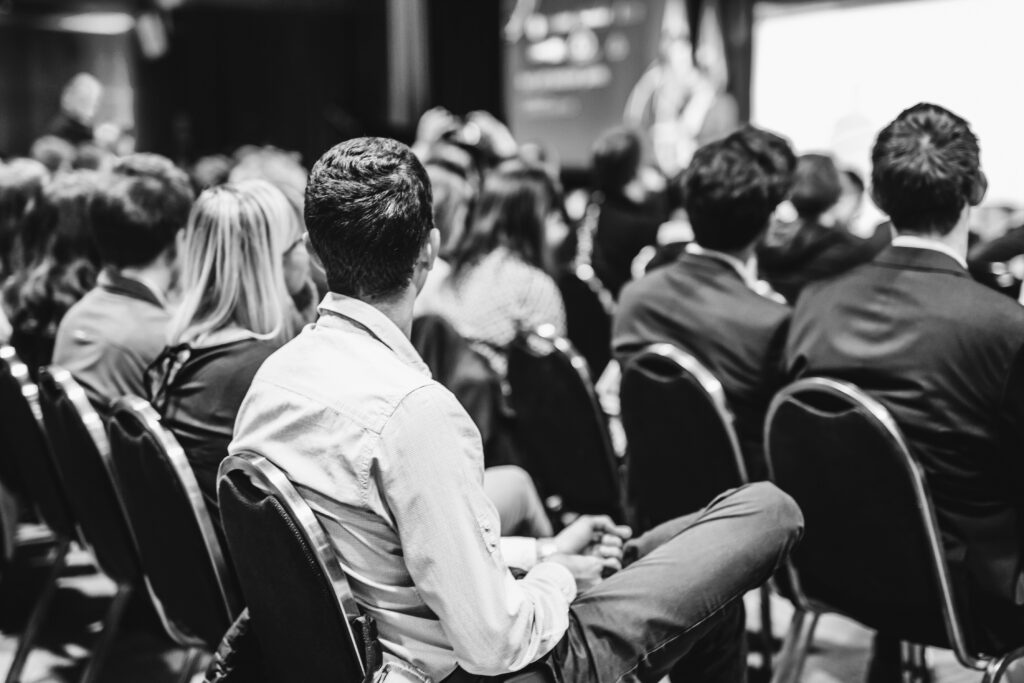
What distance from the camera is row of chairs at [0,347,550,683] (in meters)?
1.28

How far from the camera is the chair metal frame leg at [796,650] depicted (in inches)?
79.9

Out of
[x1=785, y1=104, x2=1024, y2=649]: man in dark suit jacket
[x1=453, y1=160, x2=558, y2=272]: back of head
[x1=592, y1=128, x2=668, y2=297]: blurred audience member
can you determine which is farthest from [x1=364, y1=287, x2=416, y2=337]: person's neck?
[x1=592, y1=128, x2=668, y2=297]: blurred audience member

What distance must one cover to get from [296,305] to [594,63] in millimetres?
6994

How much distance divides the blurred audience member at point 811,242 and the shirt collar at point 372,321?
2.42 meters

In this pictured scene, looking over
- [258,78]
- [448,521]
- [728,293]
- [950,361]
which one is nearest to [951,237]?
[950,361]

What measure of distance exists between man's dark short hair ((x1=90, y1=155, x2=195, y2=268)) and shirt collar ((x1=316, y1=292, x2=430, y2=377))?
1.19m

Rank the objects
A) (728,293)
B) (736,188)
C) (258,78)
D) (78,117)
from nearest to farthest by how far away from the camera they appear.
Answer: (728,293) → (736,188) → (78,117) → (258,78)

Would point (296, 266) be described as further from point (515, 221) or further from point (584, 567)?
point (515, 221)

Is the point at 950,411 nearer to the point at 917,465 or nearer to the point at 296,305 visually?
the point at 917,465

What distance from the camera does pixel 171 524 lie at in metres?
1.73

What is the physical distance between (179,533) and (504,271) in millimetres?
1628

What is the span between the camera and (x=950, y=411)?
1.77 metres

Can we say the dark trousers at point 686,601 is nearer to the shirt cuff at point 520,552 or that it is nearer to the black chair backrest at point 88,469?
the shirt cuff at point 520,552

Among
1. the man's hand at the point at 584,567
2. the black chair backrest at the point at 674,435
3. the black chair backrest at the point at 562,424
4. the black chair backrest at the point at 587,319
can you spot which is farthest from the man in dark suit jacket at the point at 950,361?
the black chair backrest at the point at 587,319
